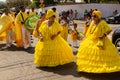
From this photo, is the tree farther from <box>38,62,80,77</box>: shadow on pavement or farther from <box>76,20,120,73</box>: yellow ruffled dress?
<box>76,20,120,73</box>: yellow ruffled dress

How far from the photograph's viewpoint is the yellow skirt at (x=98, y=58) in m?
9.23

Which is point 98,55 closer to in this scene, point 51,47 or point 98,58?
point 98,58

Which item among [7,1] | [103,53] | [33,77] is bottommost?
[7,1]

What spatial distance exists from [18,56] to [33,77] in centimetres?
420

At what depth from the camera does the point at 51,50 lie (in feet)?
35.3

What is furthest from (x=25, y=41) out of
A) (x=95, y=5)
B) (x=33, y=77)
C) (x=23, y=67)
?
(x=95, y=5)

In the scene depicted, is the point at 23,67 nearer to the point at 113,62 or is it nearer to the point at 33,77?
the point at 33,77

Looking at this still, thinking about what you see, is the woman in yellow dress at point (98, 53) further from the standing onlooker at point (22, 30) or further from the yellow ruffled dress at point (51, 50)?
the standing onlooker at point (22, 30)

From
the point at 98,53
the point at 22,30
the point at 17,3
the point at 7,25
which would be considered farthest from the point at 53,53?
the point at 17,3

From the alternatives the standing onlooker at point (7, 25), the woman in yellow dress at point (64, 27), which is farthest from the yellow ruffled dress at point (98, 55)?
the standing onlooker at point (7, 25)

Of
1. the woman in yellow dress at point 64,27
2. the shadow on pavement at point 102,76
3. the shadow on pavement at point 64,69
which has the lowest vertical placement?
the shadow on pavement at point 64,69

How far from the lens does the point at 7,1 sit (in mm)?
100500

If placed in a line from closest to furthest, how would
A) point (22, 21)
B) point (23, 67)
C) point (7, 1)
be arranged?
point (23, 67) < point (22, 21) < point (7, 1)

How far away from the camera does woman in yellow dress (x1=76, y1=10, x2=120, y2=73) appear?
929 centimetres
